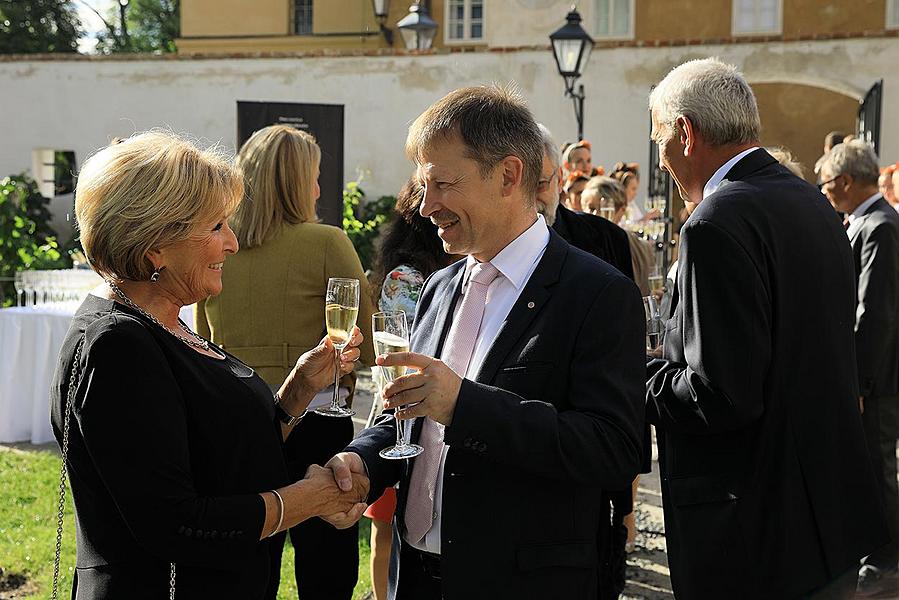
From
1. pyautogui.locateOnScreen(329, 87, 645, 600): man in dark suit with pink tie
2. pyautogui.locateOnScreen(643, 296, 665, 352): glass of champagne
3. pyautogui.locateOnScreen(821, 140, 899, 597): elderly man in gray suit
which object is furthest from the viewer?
pyautogui.locateOnScreen(821, 140, 899, 597): elderly man in gray suit

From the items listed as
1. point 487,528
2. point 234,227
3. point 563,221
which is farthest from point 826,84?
point 487,528

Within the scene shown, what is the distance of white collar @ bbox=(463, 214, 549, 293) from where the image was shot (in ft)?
8.12

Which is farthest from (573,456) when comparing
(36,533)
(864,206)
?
(36,533)

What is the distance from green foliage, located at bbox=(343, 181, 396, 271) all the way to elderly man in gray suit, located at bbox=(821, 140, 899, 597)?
5.63 m

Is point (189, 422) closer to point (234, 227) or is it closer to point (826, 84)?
point (234, 227)

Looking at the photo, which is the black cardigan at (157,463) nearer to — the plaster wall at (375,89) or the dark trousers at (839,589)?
the dark trousers at (839,589)

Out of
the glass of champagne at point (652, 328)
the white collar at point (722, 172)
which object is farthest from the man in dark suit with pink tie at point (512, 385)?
the glass of champagne at point (652, 328)

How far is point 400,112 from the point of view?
56.9 feet

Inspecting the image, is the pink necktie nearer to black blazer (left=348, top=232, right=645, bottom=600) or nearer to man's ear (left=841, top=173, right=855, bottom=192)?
black blazer (left=348, top=232, right=645, bottom=600)

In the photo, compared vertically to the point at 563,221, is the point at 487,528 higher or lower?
lower

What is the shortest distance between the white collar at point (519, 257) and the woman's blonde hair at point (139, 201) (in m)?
0.70

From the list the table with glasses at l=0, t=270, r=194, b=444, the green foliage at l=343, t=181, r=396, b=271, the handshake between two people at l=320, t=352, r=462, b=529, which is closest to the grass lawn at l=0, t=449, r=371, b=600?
the table with glasses at l=0, t=270, r=194, b=444

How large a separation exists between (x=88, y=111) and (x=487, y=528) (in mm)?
18161

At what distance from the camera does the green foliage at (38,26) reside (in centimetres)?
Answer: 3834
